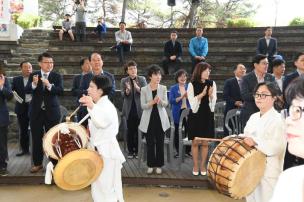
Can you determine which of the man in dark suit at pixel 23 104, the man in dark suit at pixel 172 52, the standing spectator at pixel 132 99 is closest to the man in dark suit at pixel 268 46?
the man in dark suit at pixel 172 52

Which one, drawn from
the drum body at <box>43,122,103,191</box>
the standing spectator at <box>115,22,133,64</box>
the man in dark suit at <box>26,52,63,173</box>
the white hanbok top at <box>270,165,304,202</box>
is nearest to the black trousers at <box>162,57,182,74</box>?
the standing spectator at <box>115,22,133,64</box>

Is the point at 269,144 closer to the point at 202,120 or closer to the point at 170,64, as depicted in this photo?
the point at 202,120

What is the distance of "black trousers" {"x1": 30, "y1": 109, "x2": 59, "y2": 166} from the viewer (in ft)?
15.8

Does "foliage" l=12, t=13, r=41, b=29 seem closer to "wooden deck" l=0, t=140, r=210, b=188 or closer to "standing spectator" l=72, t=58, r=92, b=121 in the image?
"standing spectator" l=72, t=58, r=92, b=121

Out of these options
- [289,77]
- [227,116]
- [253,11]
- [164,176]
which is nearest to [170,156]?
[164,176]

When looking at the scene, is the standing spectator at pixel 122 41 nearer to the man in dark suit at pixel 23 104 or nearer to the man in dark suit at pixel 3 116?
the man in dark suit at pixel 23 104

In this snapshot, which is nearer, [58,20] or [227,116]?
[227,116]

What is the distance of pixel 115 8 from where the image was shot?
24.0 metres

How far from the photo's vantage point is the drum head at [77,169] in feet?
9.80

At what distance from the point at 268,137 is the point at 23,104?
407 centimetres

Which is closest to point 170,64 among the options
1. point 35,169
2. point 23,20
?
point 35,169

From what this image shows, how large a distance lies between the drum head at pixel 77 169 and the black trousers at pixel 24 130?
2970mm

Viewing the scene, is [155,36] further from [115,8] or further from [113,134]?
[115,8]

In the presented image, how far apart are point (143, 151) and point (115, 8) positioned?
1967 centimetres
